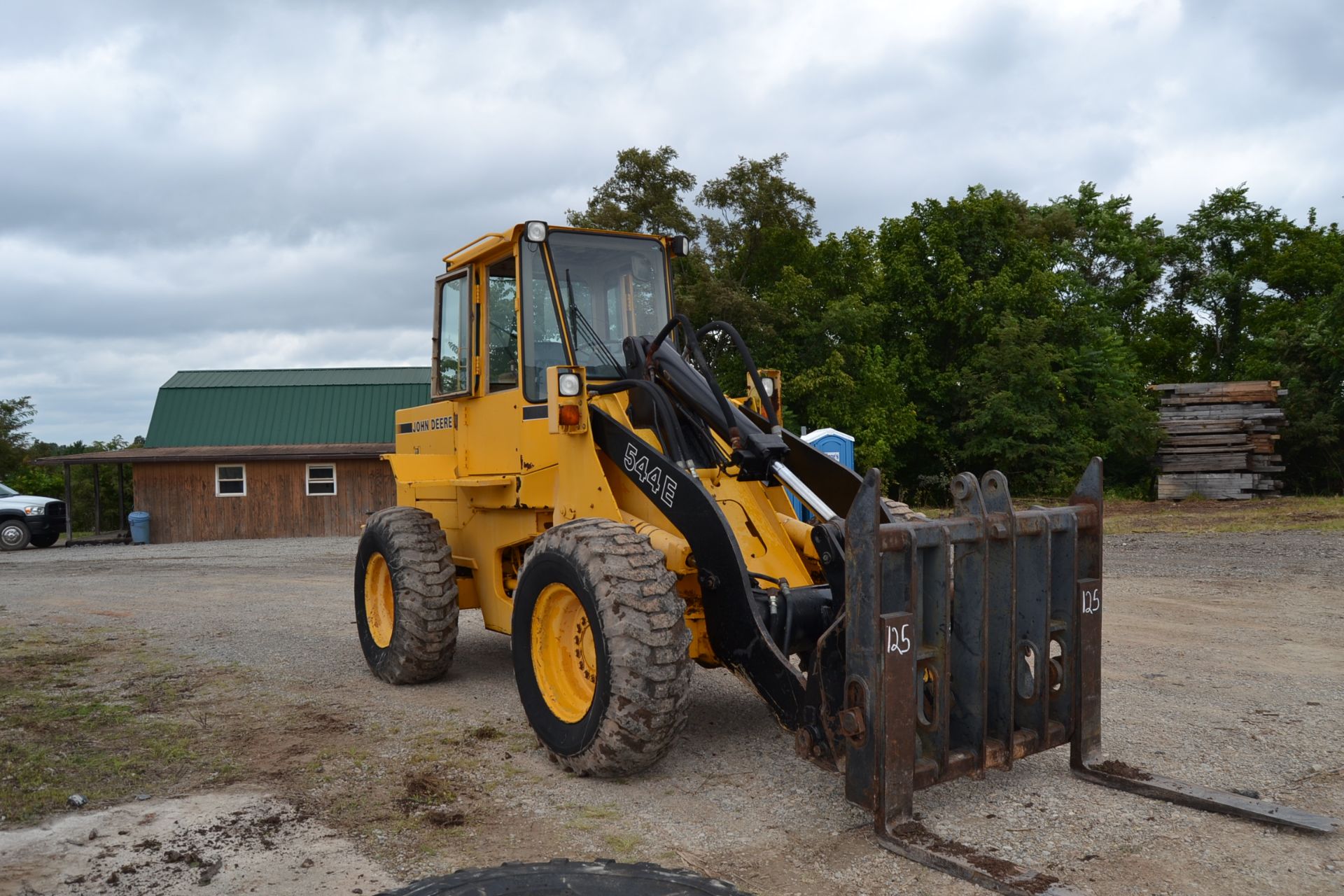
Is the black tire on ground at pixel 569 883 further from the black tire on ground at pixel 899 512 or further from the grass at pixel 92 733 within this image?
the black tire on ground at pixel 899 512

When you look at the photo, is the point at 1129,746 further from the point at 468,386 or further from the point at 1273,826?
the point at 468,386

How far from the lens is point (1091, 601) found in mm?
5027

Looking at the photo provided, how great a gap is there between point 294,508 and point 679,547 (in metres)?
26.1

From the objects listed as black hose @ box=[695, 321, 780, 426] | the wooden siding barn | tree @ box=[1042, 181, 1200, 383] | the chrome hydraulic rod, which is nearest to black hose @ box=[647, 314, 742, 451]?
black hose @ box=[695, 321, 780, 426]

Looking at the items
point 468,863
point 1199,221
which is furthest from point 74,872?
point 1199,221

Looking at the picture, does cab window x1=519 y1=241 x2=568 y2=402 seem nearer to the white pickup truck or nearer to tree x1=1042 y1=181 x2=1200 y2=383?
the white pickup truck

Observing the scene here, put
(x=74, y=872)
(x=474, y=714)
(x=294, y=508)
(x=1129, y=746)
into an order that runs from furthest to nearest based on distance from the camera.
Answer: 1. (x=294, y=508)
2. (x=474, y=714)
3. (x=1129, y=746)
4. (x=74, y=872)

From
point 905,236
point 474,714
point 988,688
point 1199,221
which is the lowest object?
point 474,714

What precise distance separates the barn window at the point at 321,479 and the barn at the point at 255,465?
2 centimetres

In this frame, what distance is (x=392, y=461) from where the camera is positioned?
8.74m

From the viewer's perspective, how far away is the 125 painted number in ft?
17.7

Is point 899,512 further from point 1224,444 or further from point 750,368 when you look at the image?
point 1224,444

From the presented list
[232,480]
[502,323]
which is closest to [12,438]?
[232,480]

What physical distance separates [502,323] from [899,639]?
3775 mm
